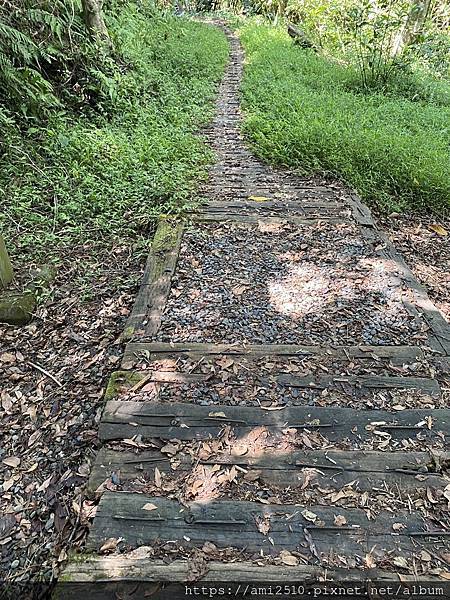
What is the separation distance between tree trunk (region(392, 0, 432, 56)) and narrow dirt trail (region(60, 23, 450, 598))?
8.12 metres

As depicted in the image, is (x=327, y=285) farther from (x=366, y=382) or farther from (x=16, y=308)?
(x=16, y=308)

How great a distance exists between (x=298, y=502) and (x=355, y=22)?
32.7 ft

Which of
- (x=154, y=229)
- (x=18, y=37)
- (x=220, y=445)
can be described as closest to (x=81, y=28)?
(x=18, y=37)

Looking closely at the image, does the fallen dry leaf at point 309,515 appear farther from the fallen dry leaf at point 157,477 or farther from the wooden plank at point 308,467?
the fallen dry leaf at point 157,477

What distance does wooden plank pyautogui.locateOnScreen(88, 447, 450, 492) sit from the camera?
2221mm

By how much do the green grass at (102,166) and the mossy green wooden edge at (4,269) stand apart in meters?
0.39

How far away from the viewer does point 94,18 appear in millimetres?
7598

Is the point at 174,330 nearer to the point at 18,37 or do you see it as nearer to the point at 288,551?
the point at 288,551

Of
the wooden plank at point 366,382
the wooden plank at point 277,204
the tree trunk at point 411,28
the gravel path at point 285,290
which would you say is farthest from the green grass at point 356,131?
the wooden plank at point 366,382

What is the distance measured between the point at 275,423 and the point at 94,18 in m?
7.58

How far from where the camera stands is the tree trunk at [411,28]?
33.5 ft

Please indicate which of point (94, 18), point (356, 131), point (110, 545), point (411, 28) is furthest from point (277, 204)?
point (411, 28)

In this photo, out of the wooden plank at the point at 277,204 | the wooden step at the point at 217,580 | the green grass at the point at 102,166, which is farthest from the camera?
the wooden plank at the point at 277,204

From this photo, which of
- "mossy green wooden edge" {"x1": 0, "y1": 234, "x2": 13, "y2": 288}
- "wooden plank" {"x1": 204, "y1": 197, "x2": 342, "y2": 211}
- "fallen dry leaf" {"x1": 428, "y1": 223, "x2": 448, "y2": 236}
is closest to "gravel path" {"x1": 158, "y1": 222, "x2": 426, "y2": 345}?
"wooden plank" {"x1": 204, "y1": 197, "x2": 342, "y2": 211}
